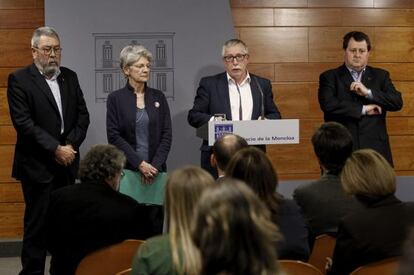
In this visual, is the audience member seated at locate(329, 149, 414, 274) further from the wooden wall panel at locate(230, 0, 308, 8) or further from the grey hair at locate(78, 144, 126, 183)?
the wooden wall panel at locate(230, 0, 308, 8)

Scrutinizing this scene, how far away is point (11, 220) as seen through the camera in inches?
235

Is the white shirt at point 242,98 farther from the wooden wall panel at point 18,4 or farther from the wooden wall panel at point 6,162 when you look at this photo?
the wooden wall panel at point 6,162

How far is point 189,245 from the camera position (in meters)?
2.04

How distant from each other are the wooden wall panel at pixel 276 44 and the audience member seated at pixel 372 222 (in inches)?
139

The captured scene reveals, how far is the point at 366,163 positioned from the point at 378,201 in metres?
0.18

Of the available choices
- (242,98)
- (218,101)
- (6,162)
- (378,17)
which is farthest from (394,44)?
(6,162)

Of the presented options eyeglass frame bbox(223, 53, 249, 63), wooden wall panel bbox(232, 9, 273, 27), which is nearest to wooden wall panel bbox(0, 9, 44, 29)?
wooden wall panel bbox(232, 9, 273, 27)

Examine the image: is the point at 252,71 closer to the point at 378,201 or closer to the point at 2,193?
the point at 2,193

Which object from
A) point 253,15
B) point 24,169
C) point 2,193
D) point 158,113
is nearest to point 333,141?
point 158,113

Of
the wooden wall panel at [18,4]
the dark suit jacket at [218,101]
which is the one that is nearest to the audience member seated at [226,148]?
the dark suit jacket at [218,101]

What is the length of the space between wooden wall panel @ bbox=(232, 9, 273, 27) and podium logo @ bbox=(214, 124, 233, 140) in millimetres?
2227

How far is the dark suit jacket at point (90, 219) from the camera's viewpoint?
10.3 feet

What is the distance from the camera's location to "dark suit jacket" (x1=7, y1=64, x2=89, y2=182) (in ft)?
14.8

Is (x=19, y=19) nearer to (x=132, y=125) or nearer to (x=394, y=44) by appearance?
(x=132, y=125)
